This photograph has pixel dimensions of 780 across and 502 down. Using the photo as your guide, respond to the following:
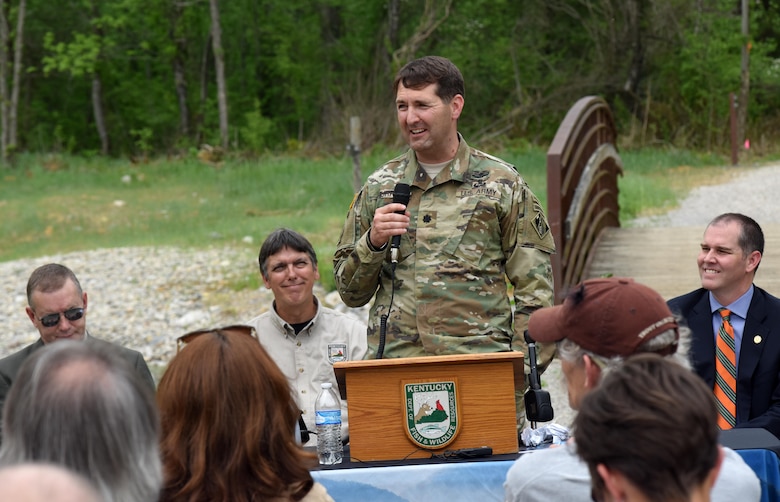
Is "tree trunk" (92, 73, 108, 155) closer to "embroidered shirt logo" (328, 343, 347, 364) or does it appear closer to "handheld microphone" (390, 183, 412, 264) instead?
"embroidered shirt logo" (328, 343, 347, 364)

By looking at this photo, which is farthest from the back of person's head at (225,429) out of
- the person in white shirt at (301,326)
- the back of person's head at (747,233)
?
the back of person's head at (747,233)

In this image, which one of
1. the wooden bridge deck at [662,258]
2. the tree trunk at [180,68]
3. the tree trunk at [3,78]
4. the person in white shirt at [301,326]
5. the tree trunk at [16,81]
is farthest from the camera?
the tree trunk at [180,68]

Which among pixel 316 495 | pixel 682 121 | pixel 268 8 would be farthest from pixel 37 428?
pixel 268 8

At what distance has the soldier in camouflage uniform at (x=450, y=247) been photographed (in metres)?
4.47

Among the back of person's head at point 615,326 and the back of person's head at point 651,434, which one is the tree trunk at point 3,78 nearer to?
the back of person's head at point 615,326

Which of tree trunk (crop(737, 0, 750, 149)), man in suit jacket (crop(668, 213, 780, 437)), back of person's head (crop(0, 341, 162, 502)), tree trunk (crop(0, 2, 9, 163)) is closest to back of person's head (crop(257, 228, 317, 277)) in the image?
man in suit jacket (crop(668, 213, 780, 437))

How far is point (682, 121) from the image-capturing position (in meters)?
30.6

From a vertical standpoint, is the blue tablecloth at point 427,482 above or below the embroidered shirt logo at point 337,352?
below

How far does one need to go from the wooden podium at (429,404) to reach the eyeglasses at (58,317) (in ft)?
4.64

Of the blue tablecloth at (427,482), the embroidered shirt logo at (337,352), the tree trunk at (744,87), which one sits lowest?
the blue tablecloth at (427,482)

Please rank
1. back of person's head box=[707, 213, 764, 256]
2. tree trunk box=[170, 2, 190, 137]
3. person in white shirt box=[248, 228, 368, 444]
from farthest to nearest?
1. tree trunk box=[170, 2, 190, 137]
2. person in white shirt box=[248, 228, 368, 444]
3. back of person's head box=[707, 213, 764, 256]

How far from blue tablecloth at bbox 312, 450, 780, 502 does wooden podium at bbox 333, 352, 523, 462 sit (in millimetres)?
93

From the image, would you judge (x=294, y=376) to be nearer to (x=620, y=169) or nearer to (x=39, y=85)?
(x=620, y=169)

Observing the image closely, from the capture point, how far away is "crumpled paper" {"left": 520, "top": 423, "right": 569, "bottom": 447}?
3.95 m
